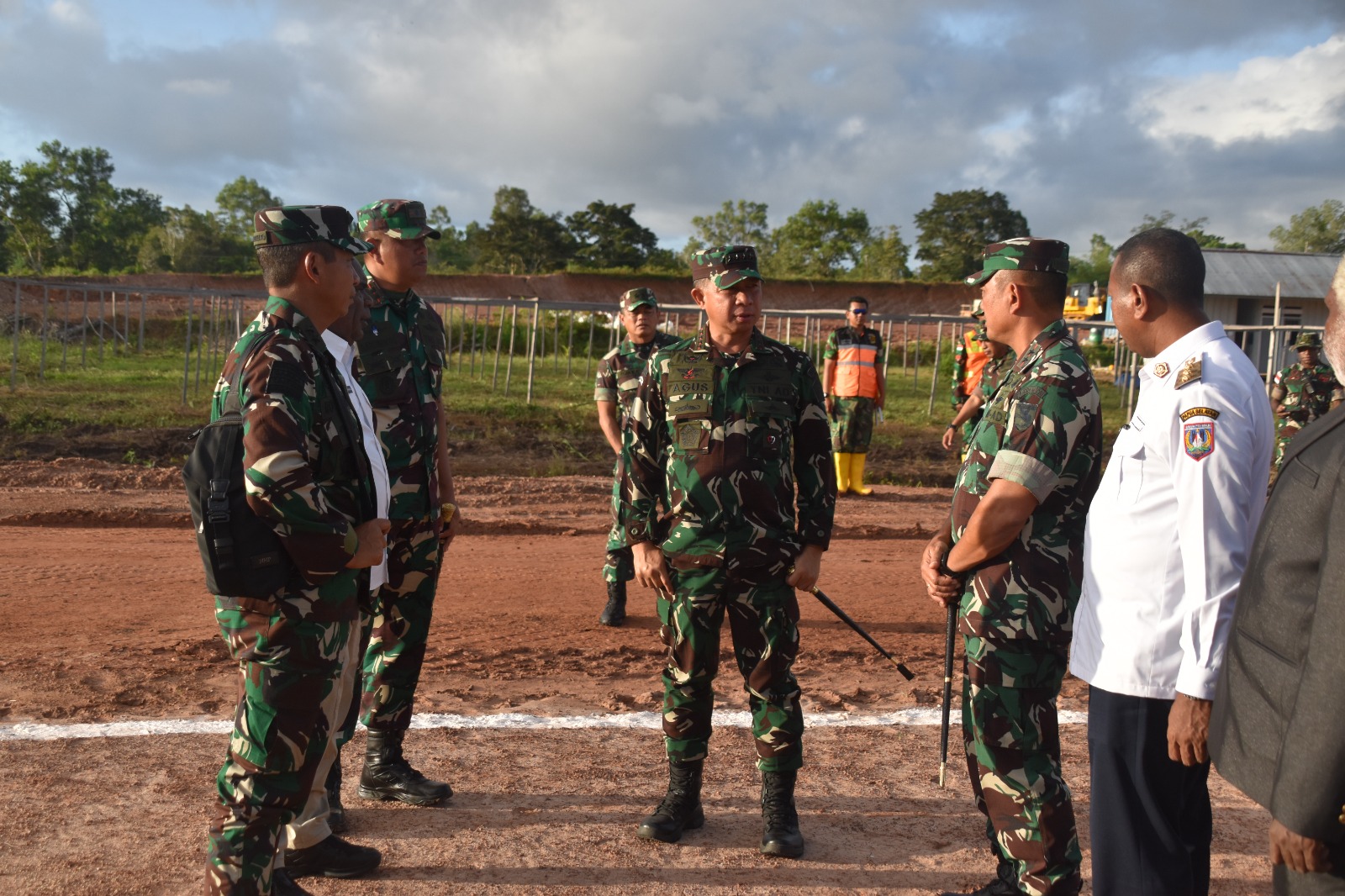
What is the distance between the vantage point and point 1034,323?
3348 millimetres

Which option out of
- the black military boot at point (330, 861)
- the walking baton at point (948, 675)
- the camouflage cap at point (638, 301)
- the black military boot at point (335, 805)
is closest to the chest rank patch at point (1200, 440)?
the walking baton at point (948, 675)

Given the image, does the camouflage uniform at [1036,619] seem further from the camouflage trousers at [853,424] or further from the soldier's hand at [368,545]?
the camouflage trousers at [853,424]

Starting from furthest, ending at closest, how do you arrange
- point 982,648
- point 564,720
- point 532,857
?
1. point 564,720
2. point 532,857
3. point 982,648

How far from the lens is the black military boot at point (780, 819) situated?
3.78m

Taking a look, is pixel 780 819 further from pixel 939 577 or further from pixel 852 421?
pixel 852 421

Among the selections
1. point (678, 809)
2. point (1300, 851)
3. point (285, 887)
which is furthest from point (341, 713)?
point (1300, 851)

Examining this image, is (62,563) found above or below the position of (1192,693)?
below

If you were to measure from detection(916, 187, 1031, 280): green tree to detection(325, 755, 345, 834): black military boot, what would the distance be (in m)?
57.6

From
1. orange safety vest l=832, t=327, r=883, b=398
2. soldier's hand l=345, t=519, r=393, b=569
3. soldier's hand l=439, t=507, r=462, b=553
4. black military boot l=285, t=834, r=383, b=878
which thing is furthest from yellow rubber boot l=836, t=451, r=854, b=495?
soldier's hand l=345, t=519, r=393, b=569

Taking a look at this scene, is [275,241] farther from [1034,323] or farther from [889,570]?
[889,570]

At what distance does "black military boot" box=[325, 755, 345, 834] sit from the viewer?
12.7 ft

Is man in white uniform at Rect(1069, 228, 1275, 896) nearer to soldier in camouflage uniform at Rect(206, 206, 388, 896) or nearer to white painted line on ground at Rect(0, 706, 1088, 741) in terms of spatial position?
soldier in camouflage uniform at Rect(206, 206, 388, 896)

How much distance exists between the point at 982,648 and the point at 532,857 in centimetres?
182

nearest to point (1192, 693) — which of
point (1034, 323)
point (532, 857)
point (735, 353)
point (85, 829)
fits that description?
point (1034, 323)
